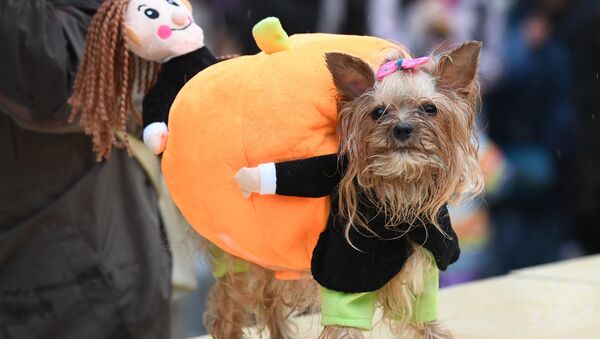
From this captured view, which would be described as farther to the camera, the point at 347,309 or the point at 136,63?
the point at 136,63

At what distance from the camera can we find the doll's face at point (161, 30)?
5.61ft

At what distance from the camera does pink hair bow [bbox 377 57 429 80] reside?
1.41m

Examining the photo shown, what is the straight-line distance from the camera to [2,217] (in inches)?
81.0

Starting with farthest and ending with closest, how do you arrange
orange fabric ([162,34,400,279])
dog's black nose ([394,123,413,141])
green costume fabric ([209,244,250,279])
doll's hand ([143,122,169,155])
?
green costume fabric ([209,244,250,279]), doll's hand ([143,122,169,155]), orange fabric ([162,34,400,279]), dog's black nose ([394,123,413,141])

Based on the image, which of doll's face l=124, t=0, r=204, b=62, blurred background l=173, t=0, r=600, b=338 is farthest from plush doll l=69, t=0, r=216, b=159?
blurred background l=173, t=0, r=600, b=338

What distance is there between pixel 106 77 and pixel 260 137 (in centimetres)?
47

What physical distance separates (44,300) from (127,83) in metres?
0.63

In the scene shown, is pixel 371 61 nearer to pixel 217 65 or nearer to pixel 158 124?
pixel 217 65

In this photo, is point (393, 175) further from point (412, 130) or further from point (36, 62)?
point (36, 62)

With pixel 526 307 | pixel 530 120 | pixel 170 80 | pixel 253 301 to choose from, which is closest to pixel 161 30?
pixel 170 80

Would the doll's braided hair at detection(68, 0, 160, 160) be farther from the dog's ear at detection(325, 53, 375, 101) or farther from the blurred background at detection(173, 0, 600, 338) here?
the blurred background at detection(173, 0, 600, 338)

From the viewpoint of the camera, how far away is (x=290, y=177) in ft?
4.69

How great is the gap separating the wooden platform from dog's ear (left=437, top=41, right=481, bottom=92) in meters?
0.65

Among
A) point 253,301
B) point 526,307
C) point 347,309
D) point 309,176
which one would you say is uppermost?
point 309,176
